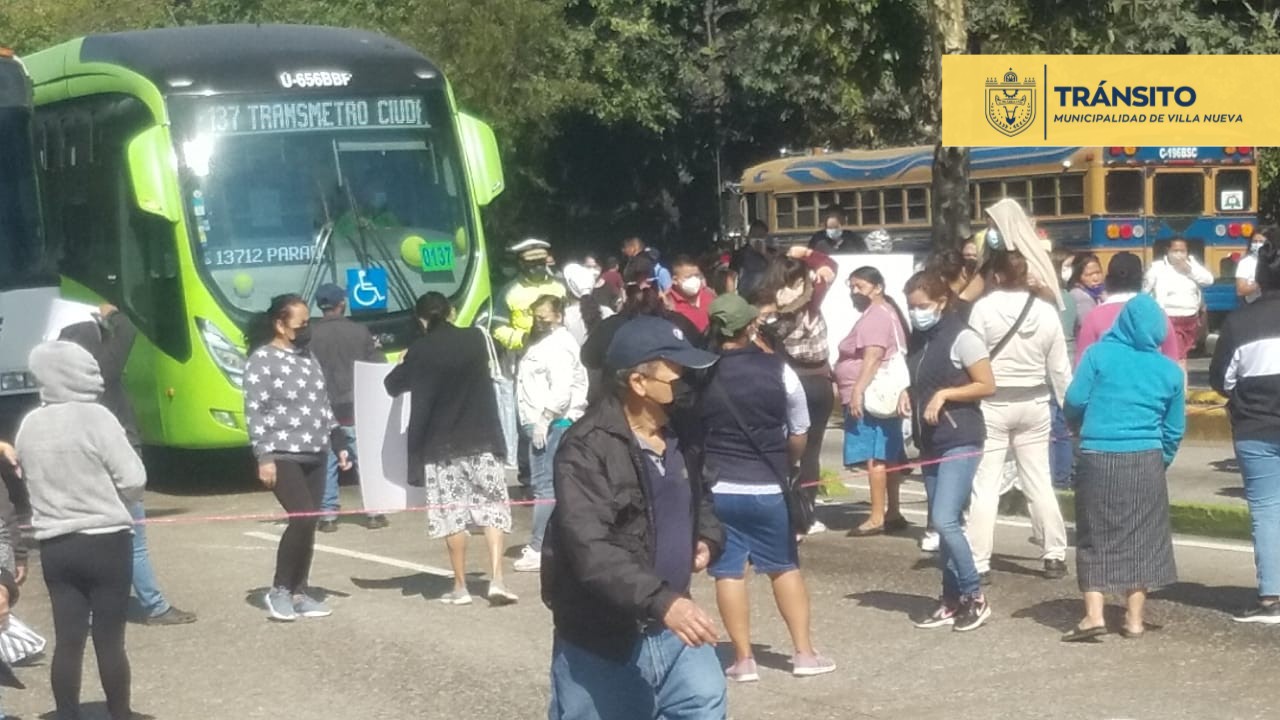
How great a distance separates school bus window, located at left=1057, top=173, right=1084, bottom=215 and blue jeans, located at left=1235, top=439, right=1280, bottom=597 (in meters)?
18.1

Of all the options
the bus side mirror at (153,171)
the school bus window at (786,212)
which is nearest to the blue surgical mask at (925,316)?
the bus side mirror at (153,171)

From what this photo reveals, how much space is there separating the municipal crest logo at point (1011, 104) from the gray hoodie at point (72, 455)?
35.3ft

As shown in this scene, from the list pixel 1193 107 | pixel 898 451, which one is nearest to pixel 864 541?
pixel 898 451

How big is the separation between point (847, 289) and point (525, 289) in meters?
6.25

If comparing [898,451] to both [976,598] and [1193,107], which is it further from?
[1193,107]

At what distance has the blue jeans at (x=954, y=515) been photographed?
33.0 feet

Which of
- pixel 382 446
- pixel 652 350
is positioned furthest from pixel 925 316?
pixel 652 350

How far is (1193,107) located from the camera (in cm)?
1633

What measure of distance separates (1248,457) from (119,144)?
9.78 m

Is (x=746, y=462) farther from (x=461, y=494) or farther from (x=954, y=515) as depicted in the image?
(x=461, y=494)

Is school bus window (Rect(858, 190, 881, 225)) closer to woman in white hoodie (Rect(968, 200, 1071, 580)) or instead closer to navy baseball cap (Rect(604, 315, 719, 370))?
woman in white hoodie (Rect(968, 200, 1071, 580))

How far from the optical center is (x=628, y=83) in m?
37.3

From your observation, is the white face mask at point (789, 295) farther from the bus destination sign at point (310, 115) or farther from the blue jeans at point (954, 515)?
the bus destination sign at point (310, 115)

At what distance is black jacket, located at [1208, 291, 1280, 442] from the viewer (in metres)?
10.1
